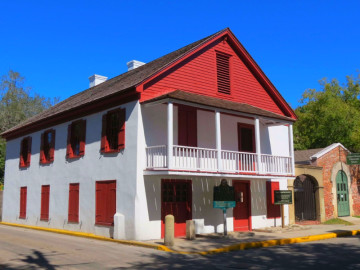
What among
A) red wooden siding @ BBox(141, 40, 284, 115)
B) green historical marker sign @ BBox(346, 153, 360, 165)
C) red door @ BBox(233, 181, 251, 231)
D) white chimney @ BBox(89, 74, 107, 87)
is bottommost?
red door @ BBox(233, 181, 251, 231)

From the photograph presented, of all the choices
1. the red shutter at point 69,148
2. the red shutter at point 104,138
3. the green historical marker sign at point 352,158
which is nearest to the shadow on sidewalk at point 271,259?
the red shutter at point 104,138

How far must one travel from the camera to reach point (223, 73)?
57.8 ft

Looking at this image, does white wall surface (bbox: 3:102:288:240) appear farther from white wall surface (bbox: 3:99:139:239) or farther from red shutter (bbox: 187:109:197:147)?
red shutter (bbox: 187:109:197:147)

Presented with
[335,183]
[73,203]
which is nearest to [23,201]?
[73,203]

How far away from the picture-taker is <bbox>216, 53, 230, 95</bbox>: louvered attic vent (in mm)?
17375

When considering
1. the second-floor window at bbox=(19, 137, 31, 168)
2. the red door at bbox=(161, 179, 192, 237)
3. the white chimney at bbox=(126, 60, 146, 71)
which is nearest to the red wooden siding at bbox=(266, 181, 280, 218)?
the red door at bbox=(161, 179, 192, 237)

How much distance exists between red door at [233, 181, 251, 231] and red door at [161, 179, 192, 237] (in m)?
2.68

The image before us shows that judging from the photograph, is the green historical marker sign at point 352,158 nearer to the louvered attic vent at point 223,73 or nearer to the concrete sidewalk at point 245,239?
the concrete sidewalk at point 245,239

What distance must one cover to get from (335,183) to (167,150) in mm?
12726

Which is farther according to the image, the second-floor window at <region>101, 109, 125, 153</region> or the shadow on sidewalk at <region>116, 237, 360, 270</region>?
the second-floor window at <region>101, 109, 125, 153</region>

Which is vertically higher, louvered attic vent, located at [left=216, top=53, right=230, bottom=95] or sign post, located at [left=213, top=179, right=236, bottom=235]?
louvered attic vent, located at [left=216, top=53, right=230, bottom=95]

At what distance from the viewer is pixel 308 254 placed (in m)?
10.6

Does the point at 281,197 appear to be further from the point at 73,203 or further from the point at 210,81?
the point at 73,203

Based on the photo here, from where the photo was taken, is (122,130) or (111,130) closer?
(122,130)
